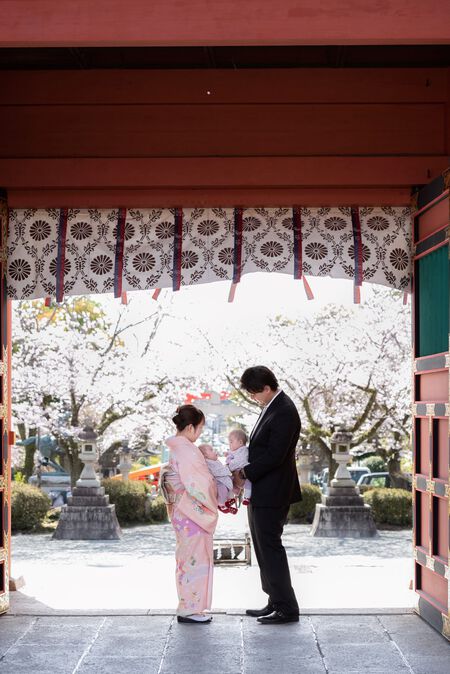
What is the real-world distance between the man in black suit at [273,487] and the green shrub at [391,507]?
824 centimetres

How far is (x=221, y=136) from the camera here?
17.6 ft

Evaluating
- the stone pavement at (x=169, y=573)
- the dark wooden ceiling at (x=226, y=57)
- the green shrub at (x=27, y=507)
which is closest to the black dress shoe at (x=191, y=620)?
the stone pavement at (x=169, y=573)

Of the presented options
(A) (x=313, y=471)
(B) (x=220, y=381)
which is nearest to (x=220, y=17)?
(B) (x=220, y=381)

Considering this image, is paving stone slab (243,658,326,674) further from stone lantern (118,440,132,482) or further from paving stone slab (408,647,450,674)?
stone lantern (118,440,132,482)

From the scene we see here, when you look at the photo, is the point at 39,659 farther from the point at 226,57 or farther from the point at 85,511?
the point at 85,511

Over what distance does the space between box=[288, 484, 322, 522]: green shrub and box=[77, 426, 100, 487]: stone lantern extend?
9.92 feet

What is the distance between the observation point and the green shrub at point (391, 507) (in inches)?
510

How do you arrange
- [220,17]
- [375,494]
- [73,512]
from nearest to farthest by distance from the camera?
[220,17] < [73,512] < [375,494]

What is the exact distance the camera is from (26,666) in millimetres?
4086

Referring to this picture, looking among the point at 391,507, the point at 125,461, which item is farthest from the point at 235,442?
the point at 125,461

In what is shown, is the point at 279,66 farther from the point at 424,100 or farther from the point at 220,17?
the point at 220,17

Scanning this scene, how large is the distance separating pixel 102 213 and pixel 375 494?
8.60 meters

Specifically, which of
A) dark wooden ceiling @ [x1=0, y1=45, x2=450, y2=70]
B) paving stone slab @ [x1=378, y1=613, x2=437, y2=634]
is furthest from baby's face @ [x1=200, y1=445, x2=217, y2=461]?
dark wooden ceiling @ [x1=0, y1=45, x2=450, y2=70]

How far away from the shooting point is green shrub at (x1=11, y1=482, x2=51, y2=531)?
12438mm
